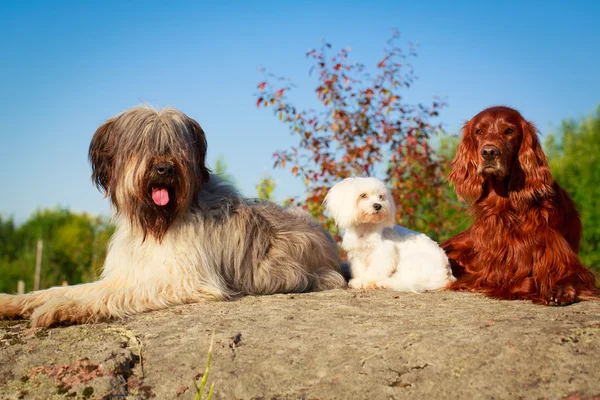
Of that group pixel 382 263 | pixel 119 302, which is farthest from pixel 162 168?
pixel 382 263

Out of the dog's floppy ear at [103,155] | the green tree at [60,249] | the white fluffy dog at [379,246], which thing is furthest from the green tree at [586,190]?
the green tree at [60,249]

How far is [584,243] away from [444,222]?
419 inches

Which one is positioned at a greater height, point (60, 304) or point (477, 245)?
point (477, 245)

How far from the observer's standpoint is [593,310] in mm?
4582

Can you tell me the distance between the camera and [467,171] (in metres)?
5.63

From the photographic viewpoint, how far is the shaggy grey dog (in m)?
5.11

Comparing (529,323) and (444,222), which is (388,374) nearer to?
(529,323)

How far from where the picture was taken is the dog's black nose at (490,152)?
5.09 m

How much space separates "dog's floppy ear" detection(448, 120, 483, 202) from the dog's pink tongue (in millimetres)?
2730

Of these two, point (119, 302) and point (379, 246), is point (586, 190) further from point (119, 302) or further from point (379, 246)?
point (119, 302)

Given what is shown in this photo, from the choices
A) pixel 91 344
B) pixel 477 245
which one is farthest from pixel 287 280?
pixel 91 344

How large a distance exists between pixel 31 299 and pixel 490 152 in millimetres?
4246

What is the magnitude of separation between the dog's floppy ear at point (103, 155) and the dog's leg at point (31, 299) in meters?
0.90

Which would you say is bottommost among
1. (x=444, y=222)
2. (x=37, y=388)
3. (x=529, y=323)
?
(x=37, y=388)
